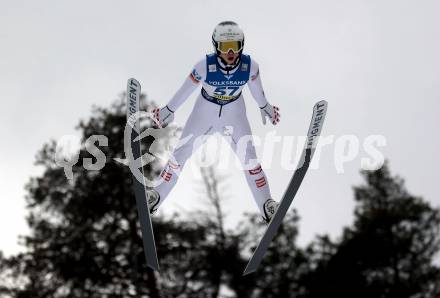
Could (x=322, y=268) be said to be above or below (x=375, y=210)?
below

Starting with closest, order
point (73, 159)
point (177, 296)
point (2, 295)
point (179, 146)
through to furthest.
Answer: point (179, 146) → point (73, 159) → point (177, 296) → point (2, 295)

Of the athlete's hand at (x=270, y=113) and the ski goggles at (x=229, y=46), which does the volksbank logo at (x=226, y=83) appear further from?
the athlete's hand at (x=270, y=113)

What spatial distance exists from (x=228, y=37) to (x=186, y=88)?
82cm

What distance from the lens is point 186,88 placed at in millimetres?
6000

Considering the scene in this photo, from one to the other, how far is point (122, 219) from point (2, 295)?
28.1ft

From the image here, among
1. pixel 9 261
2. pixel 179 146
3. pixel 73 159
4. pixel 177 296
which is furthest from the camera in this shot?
pixel 9 261

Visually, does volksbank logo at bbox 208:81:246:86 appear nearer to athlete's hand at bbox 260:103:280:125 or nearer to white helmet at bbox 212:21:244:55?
white helmet at bbox 212:21:244:55

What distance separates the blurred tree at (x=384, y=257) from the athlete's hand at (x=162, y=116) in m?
20.9

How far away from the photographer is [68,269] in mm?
18984

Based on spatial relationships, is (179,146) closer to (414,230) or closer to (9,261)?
(9,261)

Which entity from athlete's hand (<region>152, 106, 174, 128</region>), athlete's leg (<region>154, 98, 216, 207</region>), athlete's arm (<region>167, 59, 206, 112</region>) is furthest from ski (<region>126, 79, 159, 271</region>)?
athlete's leg (<region>154, 98, 216, 207</region>)

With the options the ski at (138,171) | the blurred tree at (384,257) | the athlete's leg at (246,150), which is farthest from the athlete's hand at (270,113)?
the blurred tree at (384,257)

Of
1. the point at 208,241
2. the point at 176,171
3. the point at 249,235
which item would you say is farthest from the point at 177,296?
the point at 176,171

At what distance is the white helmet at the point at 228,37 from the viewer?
550cm
